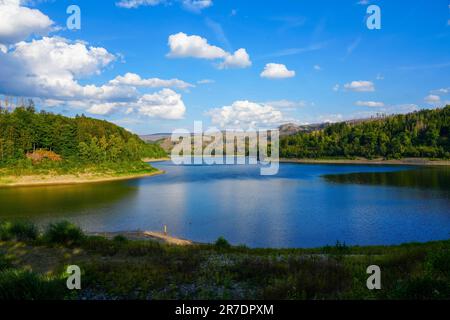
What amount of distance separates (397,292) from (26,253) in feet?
52.6

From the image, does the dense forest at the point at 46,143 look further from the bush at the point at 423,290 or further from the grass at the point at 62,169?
the bush at the point at 423,290

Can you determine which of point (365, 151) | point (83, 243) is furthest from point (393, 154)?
point (83, 243)

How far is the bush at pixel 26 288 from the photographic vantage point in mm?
8383

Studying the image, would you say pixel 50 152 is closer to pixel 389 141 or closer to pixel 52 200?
pixel 52 200

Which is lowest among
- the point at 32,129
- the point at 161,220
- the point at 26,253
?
the point at 161,220

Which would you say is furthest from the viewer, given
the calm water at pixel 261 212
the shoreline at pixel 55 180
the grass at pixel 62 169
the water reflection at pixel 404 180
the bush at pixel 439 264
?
the grass at pixel 62 169

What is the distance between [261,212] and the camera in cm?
4034

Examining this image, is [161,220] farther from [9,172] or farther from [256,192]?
[9,172]

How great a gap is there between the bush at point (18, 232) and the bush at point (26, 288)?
13.1 m

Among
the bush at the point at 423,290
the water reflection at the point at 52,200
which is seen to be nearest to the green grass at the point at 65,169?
the water reflection at the point at 52,200

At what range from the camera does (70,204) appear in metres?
46.8

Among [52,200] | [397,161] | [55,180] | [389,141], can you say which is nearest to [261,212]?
[52,200]

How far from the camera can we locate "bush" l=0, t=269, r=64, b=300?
838cm

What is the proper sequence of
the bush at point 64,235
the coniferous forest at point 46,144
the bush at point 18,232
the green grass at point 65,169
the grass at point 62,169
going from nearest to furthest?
1. the bush at point 64,235
2. the bush at point 18,232
3. the grass at point 62,169
4. the green grass at point 65,169
5. the coniferous forest at point 46,144
